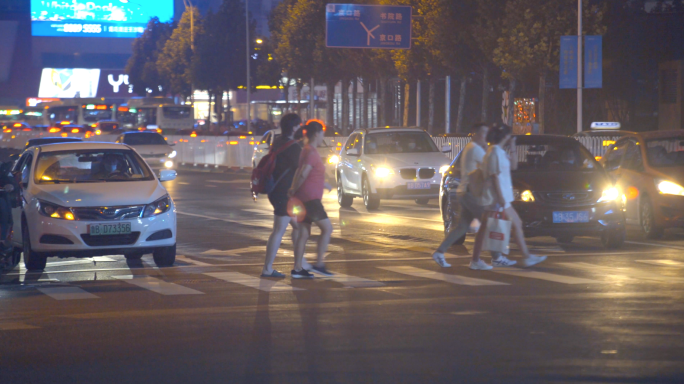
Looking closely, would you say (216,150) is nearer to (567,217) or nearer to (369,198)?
(369,198)

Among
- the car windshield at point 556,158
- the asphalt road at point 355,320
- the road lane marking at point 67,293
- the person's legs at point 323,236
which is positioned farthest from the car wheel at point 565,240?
the road lane marking at point 67,293

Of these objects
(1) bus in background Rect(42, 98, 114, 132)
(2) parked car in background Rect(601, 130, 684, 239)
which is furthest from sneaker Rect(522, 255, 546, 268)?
(1) bus in background Rect(42, 98, 114, 132)

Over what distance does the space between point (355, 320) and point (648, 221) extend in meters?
7.53

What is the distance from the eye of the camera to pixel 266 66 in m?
67.4

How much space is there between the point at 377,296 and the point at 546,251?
14.0 ft

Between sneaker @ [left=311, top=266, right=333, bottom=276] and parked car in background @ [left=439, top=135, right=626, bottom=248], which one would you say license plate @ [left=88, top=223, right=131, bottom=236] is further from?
parked car in background @ [left=439, top=135, right=626, bottom=248]

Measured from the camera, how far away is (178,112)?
2822 inches

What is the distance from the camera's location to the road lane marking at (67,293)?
30.8 ft

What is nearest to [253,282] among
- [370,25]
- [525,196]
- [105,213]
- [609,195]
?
[105,213]

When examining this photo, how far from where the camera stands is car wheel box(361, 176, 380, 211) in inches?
786

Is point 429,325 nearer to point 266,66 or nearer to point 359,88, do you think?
point 266,66

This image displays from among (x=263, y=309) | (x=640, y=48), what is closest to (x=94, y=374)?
(x=263, y=309)

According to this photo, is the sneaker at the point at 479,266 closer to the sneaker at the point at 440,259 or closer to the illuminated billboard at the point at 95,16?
the sneaker at the point at 440,259

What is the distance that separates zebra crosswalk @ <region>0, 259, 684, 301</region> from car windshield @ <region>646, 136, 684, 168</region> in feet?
10.5
